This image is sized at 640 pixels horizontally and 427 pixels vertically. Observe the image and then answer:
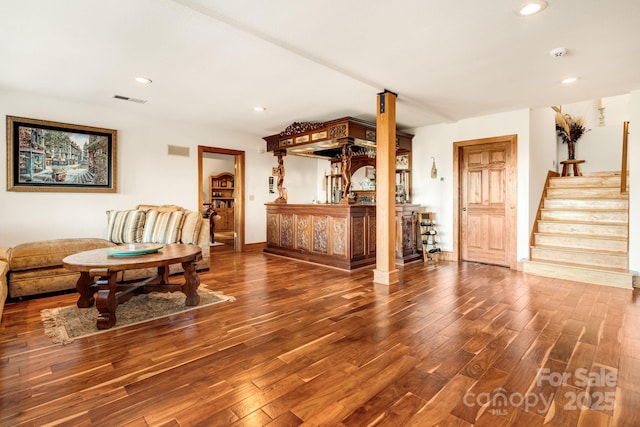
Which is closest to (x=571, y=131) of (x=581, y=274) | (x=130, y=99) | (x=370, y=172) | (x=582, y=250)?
(x=582, y=250)

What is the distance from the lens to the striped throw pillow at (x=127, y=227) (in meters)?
4.41

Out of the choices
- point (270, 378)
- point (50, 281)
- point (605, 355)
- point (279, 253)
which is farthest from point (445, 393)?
point (279, 253)

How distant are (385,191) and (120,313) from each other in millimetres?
3148

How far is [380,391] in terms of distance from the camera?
68.7 inches

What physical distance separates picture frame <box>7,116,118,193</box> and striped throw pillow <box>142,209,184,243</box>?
4.16 feet

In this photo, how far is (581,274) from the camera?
4273 millimetres

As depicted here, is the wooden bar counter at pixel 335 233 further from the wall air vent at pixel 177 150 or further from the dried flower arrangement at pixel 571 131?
the dried flower arrangement at pixel 571 131

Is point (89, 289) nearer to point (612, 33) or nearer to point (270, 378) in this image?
point (270, 378)

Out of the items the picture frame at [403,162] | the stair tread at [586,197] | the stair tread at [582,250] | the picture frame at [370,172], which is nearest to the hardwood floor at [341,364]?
the stair tread at [582,250]

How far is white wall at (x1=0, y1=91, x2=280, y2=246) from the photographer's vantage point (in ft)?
14.4

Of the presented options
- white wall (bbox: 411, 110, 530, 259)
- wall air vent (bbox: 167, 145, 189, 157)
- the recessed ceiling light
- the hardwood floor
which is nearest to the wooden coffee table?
the hardwood floor

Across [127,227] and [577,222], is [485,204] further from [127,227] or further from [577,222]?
[127,227]

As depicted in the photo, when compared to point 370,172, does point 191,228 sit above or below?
below

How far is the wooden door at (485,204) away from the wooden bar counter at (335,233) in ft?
2.92
